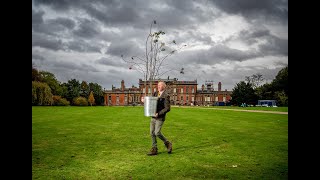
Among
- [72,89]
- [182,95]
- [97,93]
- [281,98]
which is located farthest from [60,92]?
[281,98]

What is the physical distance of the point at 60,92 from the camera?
77.2 m

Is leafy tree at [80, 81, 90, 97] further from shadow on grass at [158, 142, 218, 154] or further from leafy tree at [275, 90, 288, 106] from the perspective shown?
shadow on grass at [158, 142, 218, 154]

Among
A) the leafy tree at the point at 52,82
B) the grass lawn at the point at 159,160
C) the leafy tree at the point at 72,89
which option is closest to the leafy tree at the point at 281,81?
the leafy tree at the point at 72,89

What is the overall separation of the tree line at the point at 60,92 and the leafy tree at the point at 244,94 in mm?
38839

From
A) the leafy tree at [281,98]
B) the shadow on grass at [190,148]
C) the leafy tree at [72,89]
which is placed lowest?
the shadow on grass at [190,148]

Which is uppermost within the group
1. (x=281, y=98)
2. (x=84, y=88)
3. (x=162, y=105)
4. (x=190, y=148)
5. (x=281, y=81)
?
(x=281, y=81)

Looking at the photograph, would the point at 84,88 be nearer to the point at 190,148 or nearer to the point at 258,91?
the point at 258,91

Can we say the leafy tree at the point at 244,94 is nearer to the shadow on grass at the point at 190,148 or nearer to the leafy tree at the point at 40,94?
the leafy tree at the point at 40,94

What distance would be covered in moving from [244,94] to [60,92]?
159 ft

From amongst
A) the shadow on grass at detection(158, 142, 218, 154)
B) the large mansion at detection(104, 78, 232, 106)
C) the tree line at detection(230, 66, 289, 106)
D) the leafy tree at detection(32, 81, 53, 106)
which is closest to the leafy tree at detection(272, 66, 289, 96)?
the tree line at detection(230, 66, 289, 106)

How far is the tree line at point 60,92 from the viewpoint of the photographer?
41.6 metres

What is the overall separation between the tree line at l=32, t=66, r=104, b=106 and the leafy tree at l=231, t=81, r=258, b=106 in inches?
1529
